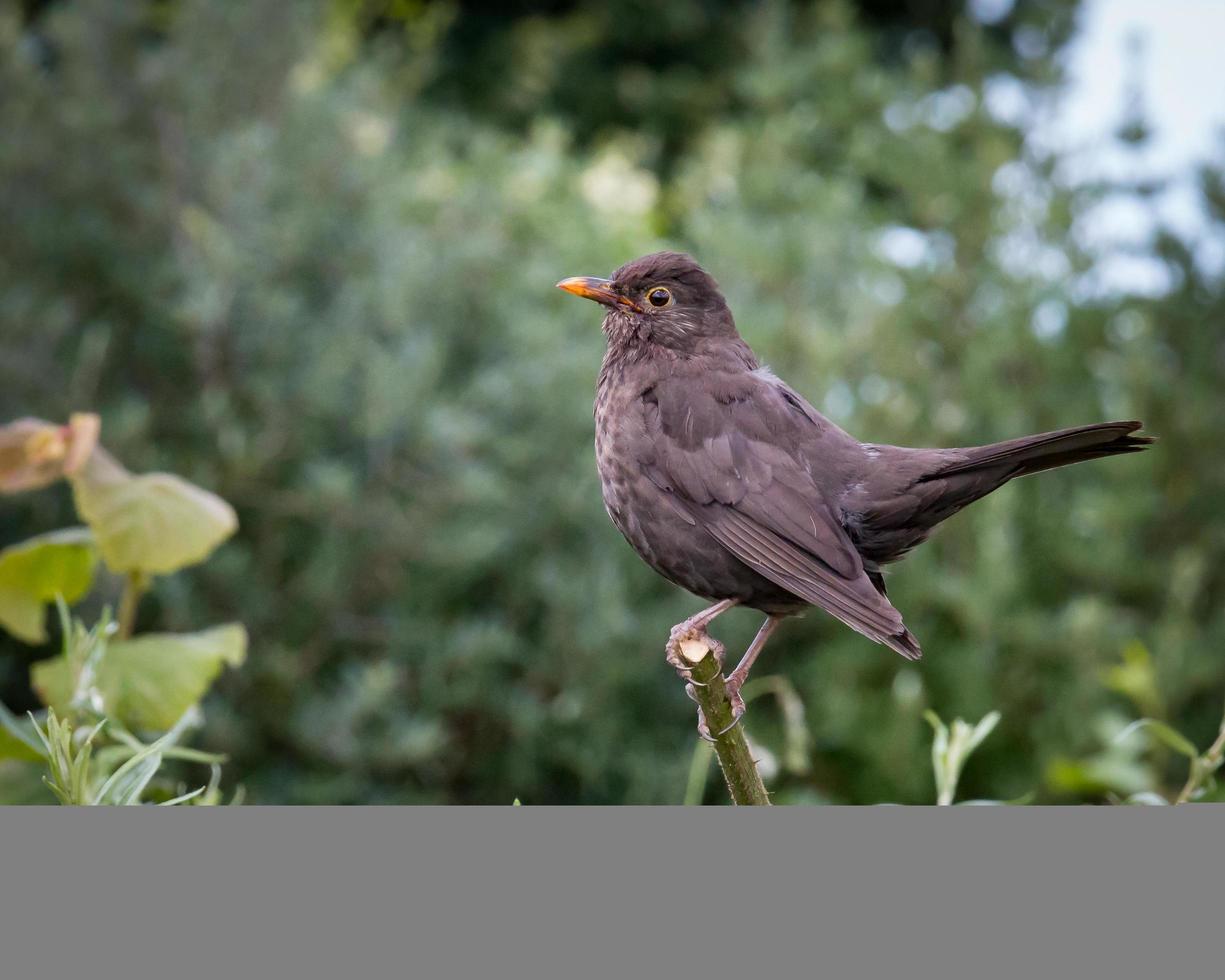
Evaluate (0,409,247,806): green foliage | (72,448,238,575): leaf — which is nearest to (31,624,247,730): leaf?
(0,409,247,806): green foliage

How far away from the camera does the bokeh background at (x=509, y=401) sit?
491 centimetres

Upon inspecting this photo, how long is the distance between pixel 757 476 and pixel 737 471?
0.03 m

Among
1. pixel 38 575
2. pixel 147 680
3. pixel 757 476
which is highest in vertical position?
pixel 757 476

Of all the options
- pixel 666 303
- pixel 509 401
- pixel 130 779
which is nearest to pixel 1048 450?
pixel 666 303

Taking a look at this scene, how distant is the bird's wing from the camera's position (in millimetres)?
1841

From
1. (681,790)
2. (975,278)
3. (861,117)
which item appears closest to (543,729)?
(681,790)

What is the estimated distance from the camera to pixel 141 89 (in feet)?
19.1

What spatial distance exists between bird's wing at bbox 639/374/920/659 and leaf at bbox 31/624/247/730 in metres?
0.72

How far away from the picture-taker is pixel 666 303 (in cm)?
212

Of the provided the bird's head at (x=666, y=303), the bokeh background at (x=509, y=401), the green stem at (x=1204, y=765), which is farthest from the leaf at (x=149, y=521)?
the bokeh background at (x=509, y=401)

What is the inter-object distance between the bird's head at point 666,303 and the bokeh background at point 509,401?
248 cm

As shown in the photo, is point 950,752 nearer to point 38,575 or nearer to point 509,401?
point 38,575

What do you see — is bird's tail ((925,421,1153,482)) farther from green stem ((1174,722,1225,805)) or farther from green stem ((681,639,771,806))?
green stem ((681,639,771,806))

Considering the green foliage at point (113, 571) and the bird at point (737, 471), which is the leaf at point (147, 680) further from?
the bird at point (737, 471)
